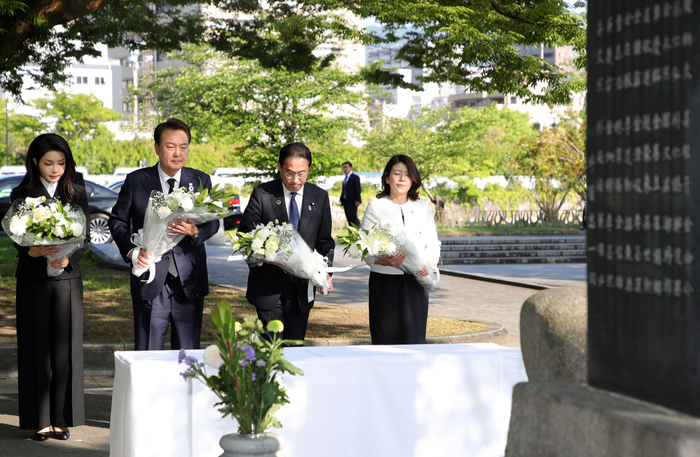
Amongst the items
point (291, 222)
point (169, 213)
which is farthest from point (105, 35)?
point (169, 213)

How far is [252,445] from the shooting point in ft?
9.53

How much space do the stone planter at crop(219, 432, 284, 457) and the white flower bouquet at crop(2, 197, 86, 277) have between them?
2.15 meters

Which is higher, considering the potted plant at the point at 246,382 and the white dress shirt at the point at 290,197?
Result: the white dress shirt at the point at 290,197

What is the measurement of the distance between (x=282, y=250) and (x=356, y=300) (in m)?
6.88

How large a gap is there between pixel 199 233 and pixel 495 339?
4.35 m

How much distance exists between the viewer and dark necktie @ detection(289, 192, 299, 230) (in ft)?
16.8

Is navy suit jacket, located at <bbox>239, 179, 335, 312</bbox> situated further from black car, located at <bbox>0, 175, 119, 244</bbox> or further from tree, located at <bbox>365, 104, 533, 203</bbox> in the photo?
tree, located at <bbox>365, 104, 533, 203</bbox>

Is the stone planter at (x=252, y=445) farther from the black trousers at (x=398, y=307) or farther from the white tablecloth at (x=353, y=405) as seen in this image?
the black trousers at (x=398, y=307)

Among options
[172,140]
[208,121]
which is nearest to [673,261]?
[172,140]

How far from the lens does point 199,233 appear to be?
15.5 feet

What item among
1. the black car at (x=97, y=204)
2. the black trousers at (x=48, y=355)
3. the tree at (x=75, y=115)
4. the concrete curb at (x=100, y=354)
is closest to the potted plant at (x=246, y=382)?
the black trousers at (x=48, y=355)

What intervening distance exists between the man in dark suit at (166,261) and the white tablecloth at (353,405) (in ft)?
2.88

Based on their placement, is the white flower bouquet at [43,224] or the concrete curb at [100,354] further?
the concrete curb at [100,354]

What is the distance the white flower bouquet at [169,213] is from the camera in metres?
4.35
